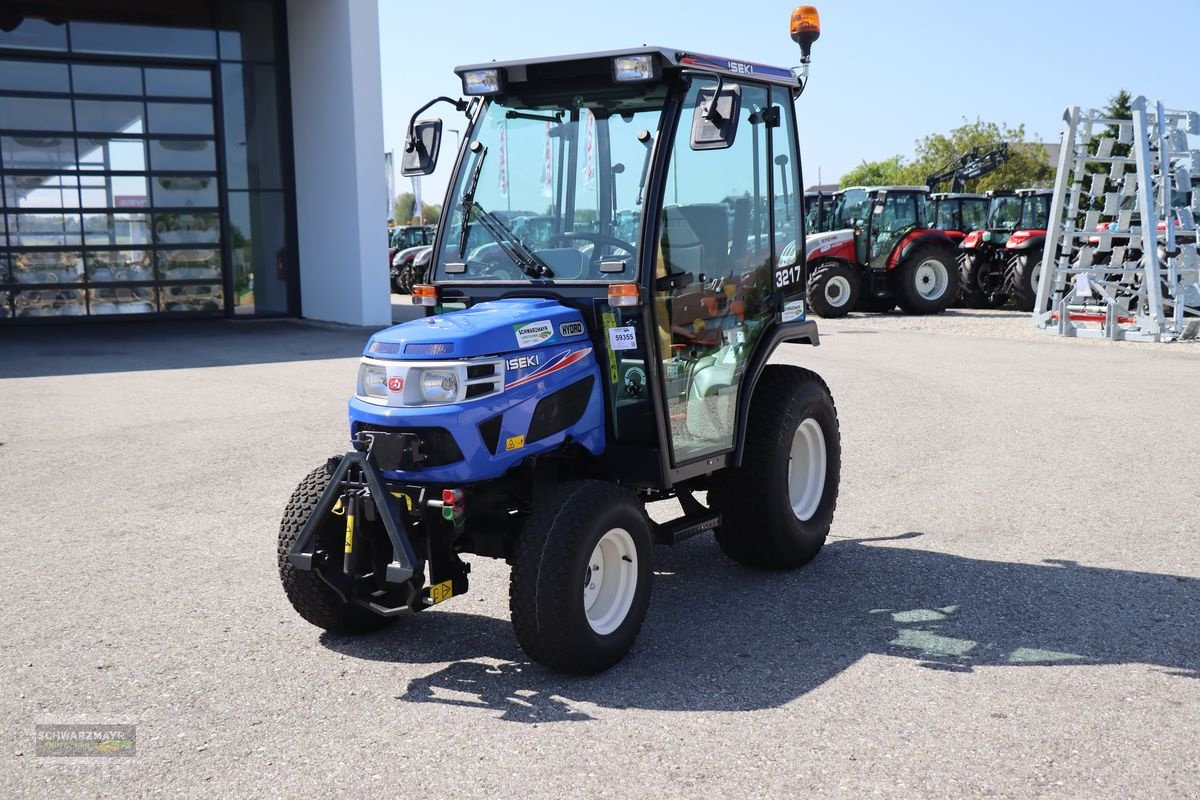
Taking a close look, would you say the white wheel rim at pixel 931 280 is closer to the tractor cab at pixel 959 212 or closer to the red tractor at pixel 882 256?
the red tractor at pixel 882 256

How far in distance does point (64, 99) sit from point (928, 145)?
46682 millimetres

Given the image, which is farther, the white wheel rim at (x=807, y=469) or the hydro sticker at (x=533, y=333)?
the white wheel rim at (x=807, y=469)

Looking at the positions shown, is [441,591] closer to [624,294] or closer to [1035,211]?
[624,294]

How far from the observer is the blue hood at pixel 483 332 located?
430 cm

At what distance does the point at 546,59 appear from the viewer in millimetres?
4961

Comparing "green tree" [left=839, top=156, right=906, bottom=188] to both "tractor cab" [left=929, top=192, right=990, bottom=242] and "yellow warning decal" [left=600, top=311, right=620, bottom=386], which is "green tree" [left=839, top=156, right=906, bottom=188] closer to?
"tractor cab" [left=929, top=192, right=990, bottom=242]

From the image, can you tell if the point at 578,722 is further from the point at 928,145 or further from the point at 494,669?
the point at 928,145

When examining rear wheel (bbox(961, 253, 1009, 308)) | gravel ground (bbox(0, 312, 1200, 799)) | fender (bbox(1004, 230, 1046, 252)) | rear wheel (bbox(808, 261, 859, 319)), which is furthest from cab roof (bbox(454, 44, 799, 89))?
rear wheel (bbox(961, 253, 1009, 308))

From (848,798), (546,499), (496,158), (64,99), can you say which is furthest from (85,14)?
(848,798)

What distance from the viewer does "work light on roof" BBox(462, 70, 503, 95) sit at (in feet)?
16.6

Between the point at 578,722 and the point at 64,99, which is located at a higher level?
the point at 64,99

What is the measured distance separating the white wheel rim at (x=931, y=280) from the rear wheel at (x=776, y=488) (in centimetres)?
1524

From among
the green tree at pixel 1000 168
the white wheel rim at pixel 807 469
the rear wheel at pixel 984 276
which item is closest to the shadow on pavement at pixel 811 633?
the white wheel rim at pixel 807 469

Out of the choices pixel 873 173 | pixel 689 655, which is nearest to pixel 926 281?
pixel 689 655
